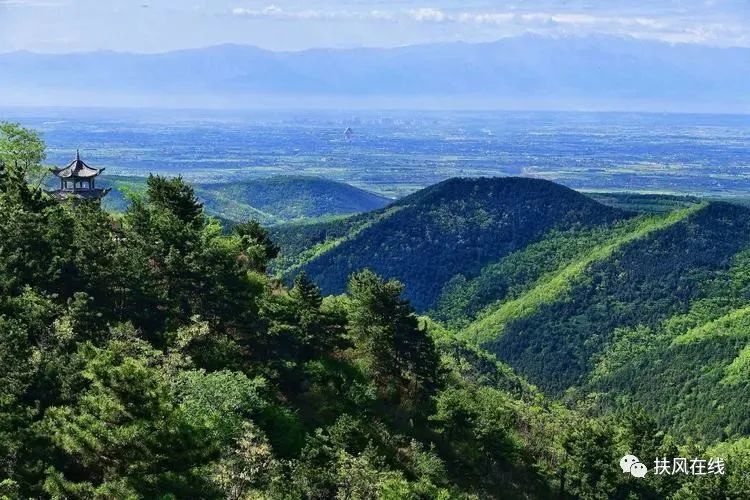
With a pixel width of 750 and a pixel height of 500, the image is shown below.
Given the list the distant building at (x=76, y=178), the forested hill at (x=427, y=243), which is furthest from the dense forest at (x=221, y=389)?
the forested hill at (x=427, y=243)

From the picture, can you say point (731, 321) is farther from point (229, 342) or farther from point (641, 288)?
point (229, 342)

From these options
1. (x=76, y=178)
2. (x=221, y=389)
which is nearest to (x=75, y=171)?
(x=76, y=178)

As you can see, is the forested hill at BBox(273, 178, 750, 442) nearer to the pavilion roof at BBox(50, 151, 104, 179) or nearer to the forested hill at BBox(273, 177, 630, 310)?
the forested hill at BBox(273, 177, 630, 310)

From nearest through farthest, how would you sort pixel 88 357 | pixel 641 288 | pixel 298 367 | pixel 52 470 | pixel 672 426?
pixel 52 470
pixel 88 357
pixel 298 367
pixel 672 426
pixel 641 288

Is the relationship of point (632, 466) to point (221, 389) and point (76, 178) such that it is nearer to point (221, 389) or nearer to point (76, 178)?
point (221, 389)

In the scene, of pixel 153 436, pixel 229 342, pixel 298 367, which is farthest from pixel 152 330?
pixel 153 436

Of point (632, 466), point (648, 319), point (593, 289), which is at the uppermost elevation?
point (632, 466)
